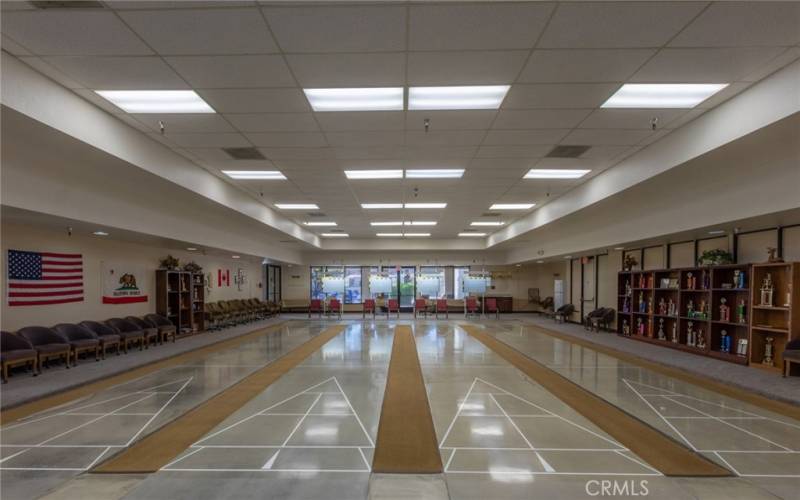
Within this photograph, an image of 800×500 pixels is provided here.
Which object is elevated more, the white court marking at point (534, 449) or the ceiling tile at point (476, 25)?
the ceiling tile at point (476, 25)

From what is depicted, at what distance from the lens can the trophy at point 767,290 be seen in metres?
7.28

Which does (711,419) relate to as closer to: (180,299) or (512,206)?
(512,206)

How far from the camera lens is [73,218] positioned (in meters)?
6.13

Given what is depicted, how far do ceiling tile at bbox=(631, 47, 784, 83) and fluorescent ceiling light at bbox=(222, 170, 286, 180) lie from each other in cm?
561

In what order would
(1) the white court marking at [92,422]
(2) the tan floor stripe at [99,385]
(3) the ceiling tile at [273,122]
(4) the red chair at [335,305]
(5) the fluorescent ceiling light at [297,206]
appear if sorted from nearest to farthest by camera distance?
(1) the white court marking at [92,422], (3) the ceiling tile at [273,122], (2) the tan floor stripe at [99,385], (5) the fluorescent ceiling light at [297,206], (4) the red chair at [335,305]

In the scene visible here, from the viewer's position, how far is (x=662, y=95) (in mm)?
4418

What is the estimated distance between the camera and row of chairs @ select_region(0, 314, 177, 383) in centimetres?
637

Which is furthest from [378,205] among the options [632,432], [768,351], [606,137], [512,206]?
[768,351]

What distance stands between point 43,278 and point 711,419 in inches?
410

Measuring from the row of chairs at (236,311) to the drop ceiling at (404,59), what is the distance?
8.70 meters

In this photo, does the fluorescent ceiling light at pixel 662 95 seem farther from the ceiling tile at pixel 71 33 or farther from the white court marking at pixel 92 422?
the white court marking at pixel 92 422

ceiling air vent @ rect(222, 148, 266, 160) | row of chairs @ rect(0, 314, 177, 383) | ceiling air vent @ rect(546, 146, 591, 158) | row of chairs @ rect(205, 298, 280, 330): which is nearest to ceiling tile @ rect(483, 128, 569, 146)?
ceiling air vent @ rect(546, 146, 591, 158)

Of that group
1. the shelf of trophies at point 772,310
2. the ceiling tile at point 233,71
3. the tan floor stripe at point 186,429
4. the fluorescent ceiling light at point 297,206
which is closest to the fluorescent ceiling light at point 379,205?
the fluorescent ceiling light at point 297,206

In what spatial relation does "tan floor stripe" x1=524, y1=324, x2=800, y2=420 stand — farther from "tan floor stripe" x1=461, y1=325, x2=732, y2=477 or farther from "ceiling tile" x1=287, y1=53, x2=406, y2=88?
"ceiling tile" x1=287, y1=53, x2=406, y2=88
